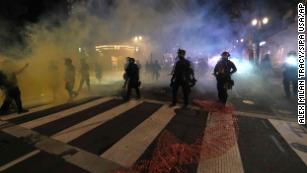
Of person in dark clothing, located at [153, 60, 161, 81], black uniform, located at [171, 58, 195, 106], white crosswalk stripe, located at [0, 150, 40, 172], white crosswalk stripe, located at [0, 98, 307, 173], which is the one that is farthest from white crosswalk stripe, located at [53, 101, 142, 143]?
person in dark clothing, located at [153, 60, 161, 81]

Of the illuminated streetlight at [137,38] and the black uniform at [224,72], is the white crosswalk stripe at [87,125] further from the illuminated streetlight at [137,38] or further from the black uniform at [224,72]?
the illuminated streetlight at [137,38]

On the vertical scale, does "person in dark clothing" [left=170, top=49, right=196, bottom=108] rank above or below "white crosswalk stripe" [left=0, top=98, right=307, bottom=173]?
above

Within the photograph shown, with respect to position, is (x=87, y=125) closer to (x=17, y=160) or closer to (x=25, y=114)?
(x=17, y=160)

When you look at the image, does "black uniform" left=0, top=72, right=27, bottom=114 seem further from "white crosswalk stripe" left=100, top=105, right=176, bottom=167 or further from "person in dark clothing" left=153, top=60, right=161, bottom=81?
"person in dark clothing" left=153, top=60, right=161, bottom=81

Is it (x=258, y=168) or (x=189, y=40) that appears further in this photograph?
(x=189, y=40)

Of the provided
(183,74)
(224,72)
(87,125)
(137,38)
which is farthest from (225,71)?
(137,38)

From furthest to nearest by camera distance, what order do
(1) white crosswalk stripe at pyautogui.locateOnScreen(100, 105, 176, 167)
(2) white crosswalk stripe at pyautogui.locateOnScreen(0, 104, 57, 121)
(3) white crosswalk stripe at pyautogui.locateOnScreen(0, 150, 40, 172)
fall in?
(2) white crosswalk stripe at pyautogui.locateOnScreen(0, 104, 57, 121) → (1) white crosswalk stripe at pyautogui.locateOnScreen(100, 105, 176, 167) → (3) white crosswalk stripe at pyautogui.locateOnScreen(0, 150, 40, 172)

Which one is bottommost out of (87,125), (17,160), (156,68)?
(17,160)

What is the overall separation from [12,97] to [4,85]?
441mm

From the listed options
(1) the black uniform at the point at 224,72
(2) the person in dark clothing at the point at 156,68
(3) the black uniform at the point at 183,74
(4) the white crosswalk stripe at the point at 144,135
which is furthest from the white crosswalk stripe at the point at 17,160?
(2) the person in dark clothing at the point at 156,68

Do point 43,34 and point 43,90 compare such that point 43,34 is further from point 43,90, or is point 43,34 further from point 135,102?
point 135,102

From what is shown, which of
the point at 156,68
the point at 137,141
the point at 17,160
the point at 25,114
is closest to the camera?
the point at 17,160

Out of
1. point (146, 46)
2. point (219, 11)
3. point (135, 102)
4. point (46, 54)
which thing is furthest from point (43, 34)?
point (219, 11)

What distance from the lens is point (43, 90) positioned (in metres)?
11.9
